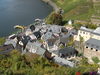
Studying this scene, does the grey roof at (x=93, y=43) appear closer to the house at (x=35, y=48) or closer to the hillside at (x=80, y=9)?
the house at (x=35, y=48)

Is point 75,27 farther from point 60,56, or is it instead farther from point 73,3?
point 73,3

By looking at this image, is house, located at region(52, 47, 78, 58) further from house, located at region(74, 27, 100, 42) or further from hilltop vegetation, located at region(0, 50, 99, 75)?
house, located at region(74, 27, 100, 42)

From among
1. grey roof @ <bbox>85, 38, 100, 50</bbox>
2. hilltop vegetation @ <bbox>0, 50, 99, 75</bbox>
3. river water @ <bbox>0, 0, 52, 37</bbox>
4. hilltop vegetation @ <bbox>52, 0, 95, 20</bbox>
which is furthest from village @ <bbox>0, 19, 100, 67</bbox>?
hilltop vegetation @ <bbox>52, 0, 95, 20</bbox>

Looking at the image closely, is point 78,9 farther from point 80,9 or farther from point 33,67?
point 33,67

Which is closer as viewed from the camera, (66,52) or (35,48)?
(66,52)

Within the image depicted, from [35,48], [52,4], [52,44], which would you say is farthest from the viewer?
[52,4]

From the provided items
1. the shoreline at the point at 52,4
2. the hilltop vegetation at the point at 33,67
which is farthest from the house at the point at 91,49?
the shoreline at the point at 52,4

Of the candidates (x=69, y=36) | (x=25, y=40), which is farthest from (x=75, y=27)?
(x=25, y=40)

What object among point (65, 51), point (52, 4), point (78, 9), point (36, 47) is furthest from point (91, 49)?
point (52, 4)
